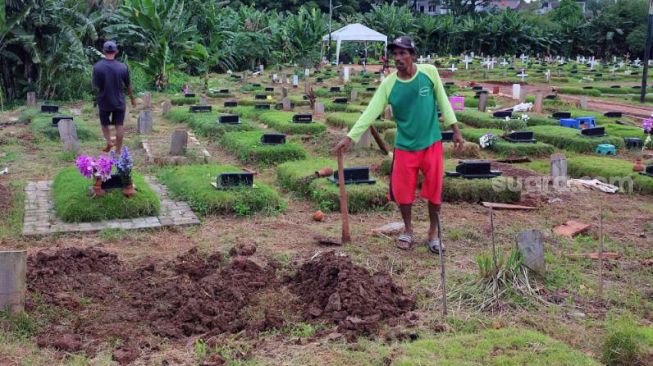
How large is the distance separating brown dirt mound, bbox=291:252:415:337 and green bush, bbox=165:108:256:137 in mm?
7872

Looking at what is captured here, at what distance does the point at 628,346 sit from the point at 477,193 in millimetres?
4308

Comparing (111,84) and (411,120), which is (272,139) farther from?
(411,120)

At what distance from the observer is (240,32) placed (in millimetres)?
33875

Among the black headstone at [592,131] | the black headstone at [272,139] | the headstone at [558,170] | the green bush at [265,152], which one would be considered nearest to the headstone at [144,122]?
the green bush at [265,152]

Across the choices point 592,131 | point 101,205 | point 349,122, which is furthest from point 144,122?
point 592,131

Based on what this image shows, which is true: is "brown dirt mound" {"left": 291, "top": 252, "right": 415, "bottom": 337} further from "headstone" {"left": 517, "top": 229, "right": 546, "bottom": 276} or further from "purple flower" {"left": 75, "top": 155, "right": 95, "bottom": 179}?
"purple flower" {"left": 75, "top": 155, "right": 95, "bottom": 179}

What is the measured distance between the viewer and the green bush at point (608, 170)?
8.46 m

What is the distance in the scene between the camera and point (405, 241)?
574 centimetres

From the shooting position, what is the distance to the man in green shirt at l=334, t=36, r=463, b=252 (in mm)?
5273

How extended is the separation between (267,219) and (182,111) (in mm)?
9347

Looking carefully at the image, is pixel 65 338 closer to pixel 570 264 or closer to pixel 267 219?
pixel 267 219

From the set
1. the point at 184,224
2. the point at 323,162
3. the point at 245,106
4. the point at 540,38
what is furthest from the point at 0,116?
the point at 540,38

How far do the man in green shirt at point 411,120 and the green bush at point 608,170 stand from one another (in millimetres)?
4076

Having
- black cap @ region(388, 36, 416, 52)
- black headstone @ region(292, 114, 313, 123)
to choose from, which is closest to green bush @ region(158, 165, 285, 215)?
black cap @ region(388, 36, 416, 52)
